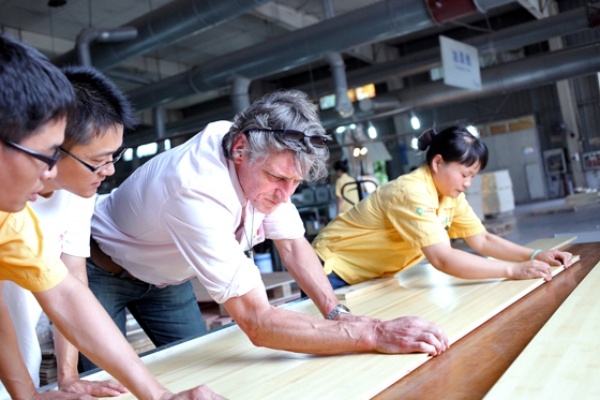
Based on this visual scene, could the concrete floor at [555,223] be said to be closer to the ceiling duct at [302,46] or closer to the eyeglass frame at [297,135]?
the ceiling duct at [302,46]

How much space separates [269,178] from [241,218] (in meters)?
0.22

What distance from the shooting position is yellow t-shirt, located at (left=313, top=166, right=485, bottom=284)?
2.44 m

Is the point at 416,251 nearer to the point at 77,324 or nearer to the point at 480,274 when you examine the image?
the point at 480,274

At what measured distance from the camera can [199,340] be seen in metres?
1.98

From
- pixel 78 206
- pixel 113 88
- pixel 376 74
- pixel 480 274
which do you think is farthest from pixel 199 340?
pixel 376 74

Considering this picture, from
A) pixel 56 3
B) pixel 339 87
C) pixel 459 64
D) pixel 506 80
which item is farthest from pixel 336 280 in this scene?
pixel 506 80

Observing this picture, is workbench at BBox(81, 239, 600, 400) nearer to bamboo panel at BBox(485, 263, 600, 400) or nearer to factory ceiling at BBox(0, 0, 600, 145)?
bamboo panel at BBox(485, 263, 600, 400)

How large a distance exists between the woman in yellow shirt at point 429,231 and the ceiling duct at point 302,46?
13.4 feet

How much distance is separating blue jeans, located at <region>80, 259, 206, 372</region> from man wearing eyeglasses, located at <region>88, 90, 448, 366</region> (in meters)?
0.13

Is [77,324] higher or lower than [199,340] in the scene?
higher

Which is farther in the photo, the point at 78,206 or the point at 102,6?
the point at 102,6

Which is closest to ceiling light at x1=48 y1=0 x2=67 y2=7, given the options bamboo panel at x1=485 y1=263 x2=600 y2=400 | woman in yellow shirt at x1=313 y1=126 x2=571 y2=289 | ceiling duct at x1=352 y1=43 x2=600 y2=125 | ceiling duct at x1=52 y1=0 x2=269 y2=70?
ceiling duct at x1=52 y1=0 x2=269 y2=70

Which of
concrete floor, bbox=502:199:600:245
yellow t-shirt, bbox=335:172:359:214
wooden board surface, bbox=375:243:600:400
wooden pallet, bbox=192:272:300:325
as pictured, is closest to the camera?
wooden board surface, bbox=375:243:600:400

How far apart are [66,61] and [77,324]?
7.75m
